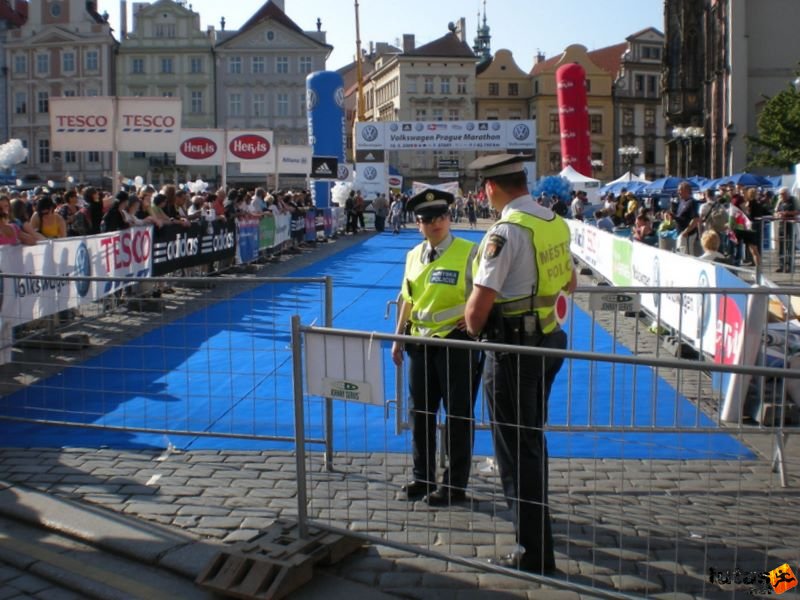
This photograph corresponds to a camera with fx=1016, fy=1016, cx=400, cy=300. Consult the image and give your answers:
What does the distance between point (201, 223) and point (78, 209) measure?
239 cm

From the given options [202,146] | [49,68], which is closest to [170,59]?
[49,68]

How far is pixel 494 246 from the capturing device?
4695 mm

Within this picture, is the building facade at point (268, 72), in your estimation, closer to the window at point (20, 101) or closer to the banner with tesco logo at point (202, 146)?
the window at point (20, 101)

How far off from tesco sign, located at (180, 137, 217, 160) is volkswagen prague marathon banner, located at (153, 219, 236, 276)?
4.67 metres

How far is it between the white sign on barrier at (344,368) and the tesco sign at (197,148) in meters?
20.9

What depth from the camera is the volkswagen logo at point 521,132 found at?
166ft

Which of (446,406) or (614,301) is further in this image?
(614,301)

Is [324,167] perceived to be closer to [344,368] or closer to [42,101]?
[344,368]

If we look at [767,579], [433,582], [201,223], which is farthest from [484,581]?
[201,223]

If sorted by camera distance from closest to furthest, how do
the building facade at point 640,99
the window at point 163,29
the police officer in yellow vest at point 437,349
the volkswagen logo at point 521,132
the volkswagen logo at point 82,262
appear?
1. the police officer in yellow vest at point 437,349
2. the volkswagen logo at point 82,262
3. the volkswagen logo at point 521,132
4. the window at point 163,29
5. the building facade at point 640,99

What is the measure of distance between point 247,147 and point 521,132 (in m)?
25.8

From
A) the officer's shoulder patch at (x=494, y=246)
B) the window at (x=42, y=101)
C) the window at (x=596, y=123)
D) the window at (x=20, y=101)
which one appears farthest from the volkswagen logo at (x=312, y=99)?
the window at (x=596, y=123)

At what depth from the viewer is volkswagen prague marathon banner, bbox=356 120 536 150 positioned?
50.6m

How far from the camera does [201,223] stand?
18.7m
